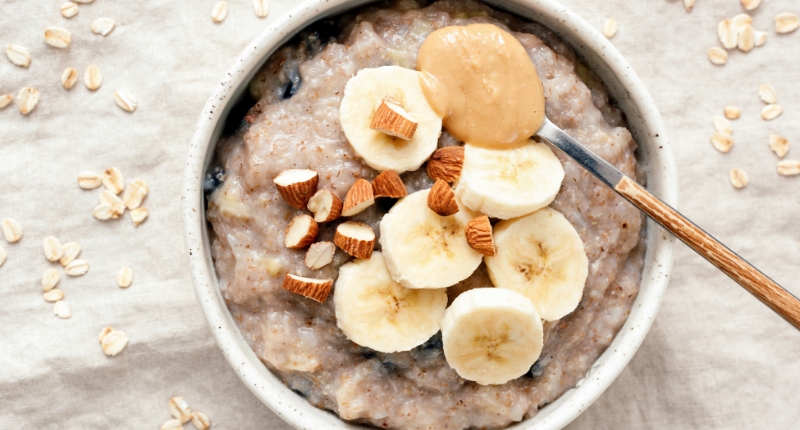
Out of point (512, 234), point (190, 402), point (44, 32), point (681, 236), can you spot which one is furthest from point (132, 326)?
point (681, 236)

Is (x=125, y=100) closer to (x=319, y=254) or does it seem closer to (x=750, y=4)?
(x=319, y=254)

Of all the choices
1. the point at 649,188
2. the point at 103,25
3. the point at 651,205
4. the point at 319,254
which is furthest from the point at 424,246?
the point at 103,25

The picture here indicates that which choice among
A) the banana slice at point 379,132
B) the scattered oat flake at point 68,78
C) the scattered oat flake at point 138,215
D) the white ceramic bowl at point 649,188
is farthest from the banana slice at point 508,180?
the scattered oat flake at point 68,78

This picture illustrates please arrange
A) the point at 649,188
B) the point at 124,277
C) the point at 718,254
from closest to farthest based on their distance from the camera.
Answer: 1. the point at 718,254
2. the point at 649,188
3. the point at 124,277

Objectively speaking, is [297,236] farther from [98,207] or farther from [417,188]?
[98,207]

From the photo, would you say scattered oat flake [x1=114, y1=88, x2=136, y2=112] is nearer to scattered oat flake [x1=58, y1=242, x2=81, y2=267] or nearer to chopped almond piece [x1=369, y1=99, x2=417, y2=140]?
scattered oat flake [x1=58, y1=242, x2=81, y2=267]

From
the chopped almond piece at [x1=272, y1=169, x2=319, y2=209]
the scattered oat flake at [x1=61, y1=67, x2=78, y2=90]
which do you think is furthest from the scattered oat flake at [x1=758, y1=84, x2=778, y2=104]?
the scattered oat flake at [x1=61, y1=67, x2=78, y2=90]

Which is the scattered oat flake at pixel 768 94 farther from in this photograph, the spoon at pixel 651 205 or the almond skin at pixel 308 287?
the almond skin at pixel 308 287
